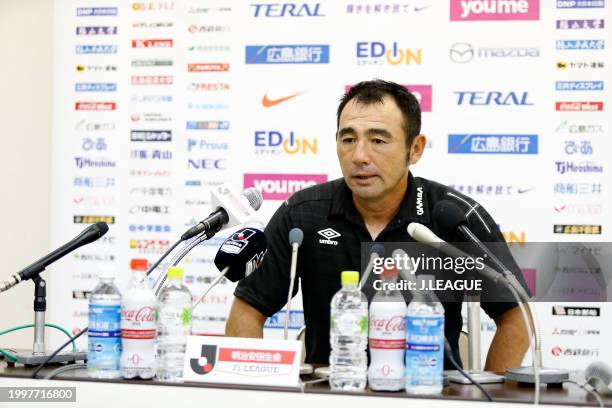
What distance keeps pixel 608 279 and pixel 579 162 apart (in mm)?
579

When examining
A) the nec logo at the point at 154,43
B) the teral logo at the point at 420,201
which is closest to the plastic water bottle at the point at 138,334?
the teral logo at the point at 420,201

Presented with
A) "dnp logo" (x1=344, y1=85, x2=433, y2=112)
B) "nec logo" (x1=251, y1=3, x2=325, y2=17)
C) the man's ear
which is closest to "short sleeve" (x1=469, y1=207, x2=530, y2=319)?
the man's ear

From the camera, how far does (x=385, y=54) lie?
3.55 meters

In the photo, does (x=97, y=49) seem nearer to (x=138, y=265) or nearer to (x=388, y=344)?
(x=138, y=265)

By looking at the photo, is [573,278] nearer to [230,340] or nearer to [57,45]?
[230,340]

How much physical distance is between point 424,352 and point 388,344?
7cm

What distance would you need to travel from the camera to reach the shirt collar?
2414 millimetres

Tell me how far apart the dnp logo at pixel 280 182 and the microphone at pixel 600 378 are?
2112 millimetres

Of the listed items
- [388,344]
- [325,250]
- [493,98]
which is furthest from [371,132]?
[493,98]

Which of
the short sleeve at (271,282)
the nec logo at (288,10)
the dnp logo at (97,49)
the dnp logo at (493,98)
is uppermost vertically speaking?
the nec logo at (288,10)

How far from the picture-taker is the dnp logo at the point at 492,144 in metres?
3.41

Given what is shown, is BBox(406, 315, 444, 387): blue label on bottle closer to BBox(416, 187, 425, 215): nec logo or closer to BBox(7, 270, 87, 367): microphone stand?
BBox(7, 270, 87, 367): microphone stand

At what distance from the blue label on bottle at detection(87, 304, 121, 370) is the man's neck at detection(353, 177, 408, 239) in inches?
42.2

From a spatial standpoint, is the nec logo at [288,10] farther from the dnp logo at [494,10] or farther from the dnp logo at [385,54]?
the dnp logo at [494,10]
